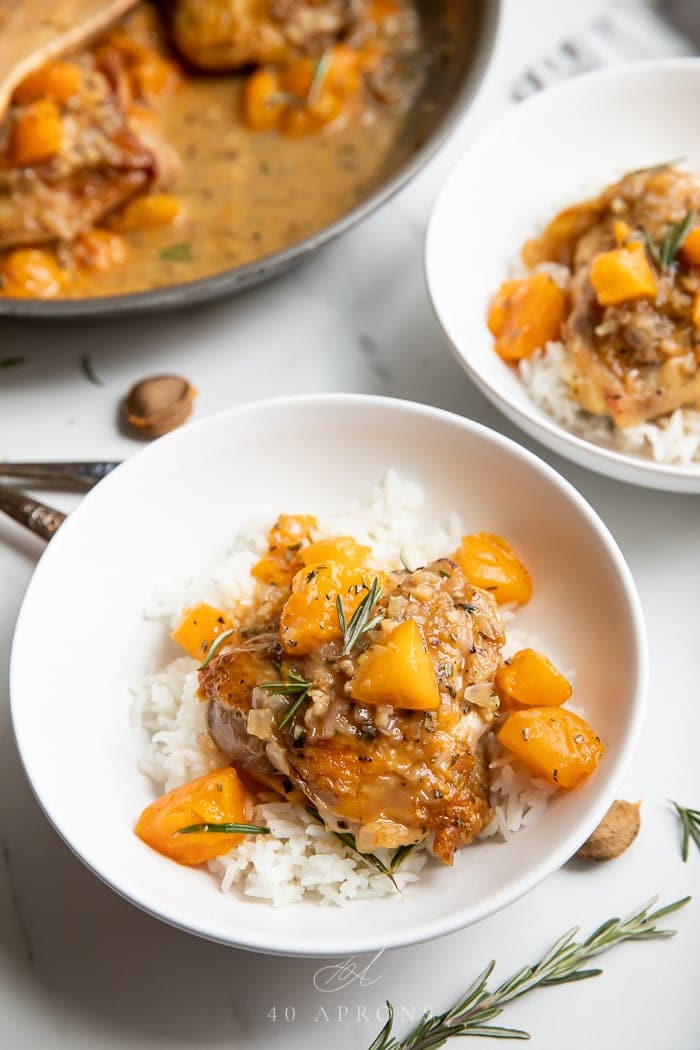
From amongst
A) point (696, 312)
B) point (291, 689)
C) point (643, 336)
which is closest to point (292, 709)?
point (291, 689)

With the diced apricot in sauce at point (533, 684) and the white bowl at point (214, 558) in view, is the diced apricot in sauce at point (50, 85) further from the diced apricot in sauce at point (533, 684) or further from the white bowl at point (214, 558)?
the diced apricot in sauce at point (533, 684)

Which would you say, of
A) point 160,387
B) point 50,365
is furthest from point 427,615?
point 50,365

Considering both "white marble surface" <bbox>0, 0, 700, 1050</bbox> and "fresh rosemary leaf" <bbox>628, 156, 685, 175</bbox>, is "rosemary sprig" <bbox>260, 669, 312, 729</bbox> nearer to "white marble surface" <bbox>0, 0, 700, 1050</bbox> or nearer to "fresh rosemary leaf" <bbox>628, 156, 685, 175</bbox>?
"white marble surface" <bbox>0, 0, 700, 1050</bbox>

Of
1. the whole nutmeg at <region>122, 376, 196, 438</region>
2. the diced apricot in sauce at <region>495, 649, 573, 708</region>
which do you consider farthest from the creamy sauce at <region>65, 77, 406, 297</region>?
the diced apricot in sauce at <region>495, 649, 573, 708</region>

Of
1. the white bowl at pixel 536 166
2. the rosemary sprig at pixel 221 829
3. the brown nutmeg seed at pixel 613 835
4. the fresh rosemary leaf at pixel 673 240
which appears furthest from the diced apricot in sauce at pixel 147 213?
the brown nutmeg seed at pixel 613 835

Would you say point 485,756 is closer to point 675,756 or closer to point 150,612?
Result: point 675,756

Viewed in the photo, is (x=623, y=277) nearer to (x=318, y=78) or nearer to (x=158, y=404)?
(x=158, y=404)
